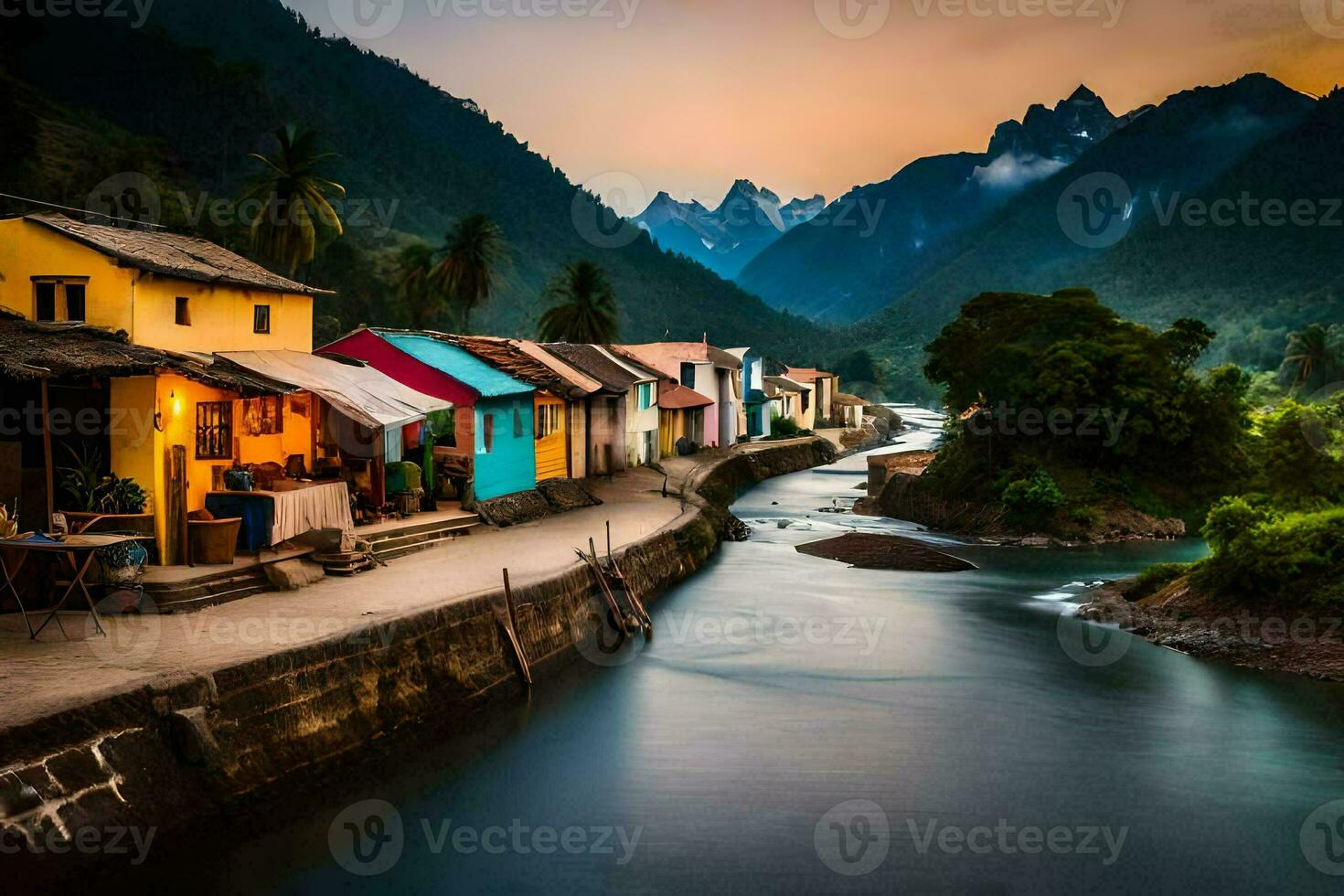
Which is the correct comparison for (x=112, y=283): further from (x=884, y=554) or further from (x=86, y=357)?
(x=884, y=554)

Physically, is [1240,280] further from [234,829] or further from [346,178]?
[234,829]

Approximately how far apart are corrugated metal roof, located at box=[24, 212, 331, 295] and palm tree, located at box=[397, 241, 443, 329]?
4457 centimetres

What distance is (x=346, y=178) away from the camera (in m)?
133

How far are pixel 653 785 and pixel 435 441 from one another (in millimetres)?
16288

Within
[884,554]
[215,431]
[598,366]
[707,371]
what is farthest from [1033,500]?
[215,431]

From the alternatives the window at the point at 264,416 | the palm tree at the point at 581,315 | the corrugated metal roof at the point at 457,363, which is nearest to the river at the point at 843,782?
the window at the point at 264,416

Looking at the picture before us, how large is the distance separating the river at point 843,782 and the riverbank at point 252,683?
635 millimetres

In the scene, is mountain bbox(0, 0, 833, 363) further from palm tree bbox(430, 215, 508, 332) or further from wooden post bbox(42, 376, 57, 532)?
wooden post bbox(42, 376, 57, 532)

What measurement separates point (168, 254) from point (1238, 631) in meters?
23.0

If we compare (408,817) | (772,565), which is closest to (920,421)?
(772,565)

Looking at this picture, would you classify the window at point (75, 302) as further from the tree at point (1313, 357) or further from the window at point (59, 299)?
the tree at point (1313, 357)

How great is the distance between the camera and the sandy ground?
40.0ft

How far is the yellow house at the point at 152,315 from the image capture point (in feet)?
58.5

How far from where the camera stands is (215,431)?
20172 millimetres
